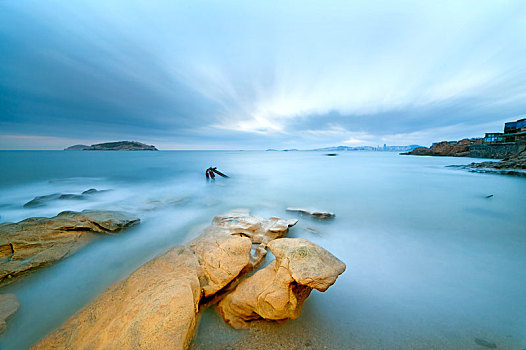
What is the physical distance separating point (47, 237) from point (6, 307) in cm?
195

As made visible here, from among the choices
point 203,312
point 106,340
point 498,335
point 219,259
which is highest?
point 219,259

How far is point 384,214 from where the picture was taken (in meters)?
6.54

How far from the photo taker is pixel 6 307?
2645mm

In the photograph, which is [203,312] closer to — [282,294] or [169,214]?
[282,294]

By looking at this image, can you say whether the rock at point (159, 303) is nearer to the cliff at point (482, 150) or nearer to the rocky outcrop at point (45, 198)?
the rocky outcrop at point (45, 198)

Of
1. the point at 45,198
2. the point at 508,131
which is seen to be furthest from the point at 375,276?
the point at 508,131

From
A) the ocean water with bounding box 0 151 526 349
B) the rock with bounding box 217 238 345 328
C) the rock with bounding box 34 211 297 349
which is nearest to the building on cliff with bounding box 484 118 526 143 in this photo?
Answer: the ocean water with bounding box 0 151 526 349

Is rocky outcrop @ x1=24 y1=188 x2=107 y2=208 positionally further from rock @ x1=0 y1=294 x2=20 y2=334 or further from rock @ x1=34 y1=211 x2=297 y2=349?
rock @ x1=34 y1=211 x2=297 y2=349

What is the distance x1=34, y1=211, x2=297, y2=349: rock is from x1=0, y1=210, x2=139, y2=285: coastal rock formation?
6.83ft

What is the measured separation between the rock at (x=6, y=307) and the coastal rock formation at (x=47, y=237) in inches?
20.8

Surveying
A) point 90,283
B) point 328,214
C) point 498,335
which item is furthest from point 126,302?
point 328,214

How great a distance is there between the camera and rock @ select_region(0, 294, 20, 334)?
2.45 metres

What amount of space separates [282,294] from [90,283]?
338 cm

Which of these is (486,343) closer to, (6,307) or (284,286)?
(284,286)
